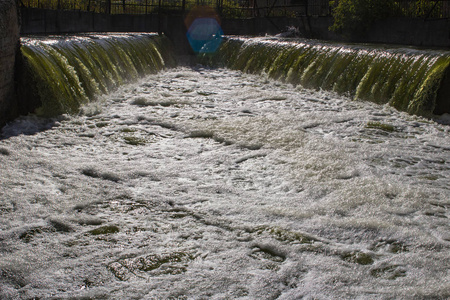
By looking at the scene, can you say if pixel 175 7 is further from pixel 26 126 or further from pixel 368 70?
pixel 26 126

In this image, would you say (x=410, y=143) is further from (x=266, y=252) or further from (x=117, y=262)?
(x=117, y=262)

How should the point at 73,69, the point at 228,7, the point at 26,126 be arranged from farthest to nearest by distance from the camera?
the point at 228,7
the point at 73,69
the point at 26,126

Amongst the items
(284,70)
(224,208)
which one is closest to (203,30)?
(284,70)

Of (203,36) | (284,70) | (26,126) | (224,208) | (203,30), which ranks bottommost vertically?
(224,208)

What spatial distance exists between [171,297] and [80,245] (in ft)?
3.68

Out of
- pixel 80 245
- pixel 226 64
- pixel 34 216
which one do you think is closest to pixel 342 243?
pixel 80 245

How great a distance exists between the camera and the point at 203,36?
2033 cm

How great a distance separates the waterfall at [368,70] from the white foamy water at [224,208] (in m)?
0.76

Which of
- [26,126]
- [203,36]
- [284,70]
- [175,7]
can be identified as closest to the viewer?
[26,126]

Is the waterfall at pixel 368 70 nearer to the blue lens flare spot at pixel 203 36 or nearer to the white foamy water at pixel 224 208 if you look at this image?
the white foamy water at pixel 224 208

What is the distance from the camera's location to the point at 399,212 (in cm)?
493

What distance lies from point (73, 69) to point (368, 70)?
6.38m

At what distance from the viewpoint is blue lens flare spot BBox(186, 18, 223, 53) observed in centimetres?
1947

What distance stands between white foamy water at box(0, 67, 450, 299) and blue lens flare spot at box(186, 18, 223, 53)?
1129 cm
